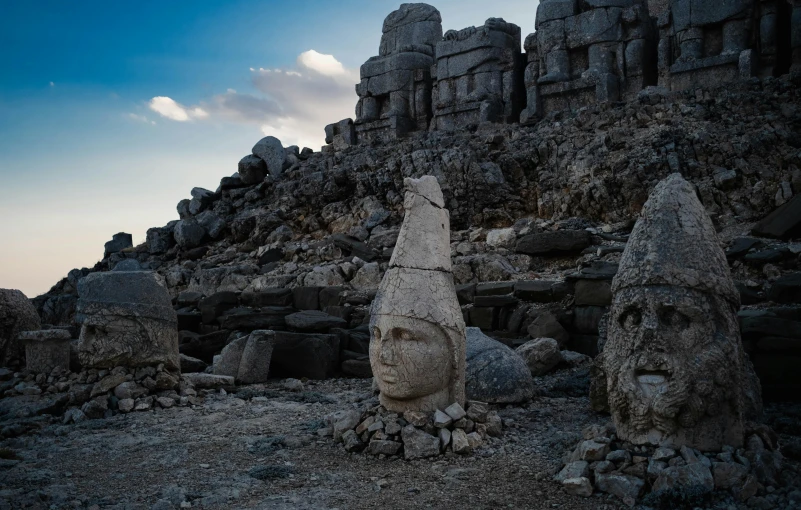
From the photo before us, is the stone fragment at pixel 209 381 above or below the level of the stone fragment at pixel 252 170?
below

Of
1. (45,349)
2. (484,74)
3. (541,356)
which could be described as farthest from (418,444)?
(484,74)

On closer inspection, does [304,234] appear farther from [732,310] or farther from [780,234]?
[732,310]

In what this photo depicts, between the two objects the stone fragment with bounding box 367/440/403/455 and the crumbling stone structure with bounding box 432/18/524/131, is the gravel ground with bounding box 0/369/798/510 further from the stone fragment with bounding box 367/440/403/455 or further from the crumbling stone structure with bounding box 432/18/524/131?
the crumbling stone structure with bounding box 432/18/524/131

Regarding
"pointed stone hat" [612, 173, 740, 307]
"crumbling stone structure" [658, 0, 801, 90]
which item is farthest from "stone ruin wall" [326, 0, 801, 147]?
"pointed stone hat" [612, 173, 740, 307]

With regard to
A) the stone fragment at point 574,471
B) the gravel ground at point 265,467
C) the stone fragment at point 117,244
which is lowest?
the gravel ground at point 265,467

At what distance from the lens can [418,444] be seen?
18.7 ft

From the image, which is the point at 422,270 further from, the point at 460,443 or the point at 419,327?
the point at 460,443

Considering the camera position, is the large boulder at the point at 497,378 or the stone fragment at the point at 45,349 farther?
the stone fragment at the point at 45,349

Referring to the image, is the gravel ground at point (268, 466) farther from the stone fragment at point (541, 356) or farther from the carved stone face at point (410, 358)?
the stone fragment at point (541, 356)

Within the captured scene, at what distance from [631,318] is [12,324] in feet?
30.2

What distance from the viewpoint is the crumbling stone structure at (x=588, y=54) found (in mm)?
19281

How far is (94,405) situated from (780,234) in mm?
10550

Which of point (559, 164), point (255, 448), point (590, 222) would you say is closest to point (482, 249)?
point (590, 222)

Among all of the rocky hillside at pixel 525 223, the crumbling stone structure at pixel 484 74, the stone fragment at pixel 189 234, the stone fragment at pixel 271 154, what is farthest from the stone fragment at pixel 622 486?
the stone fragment at pixel 271 154
